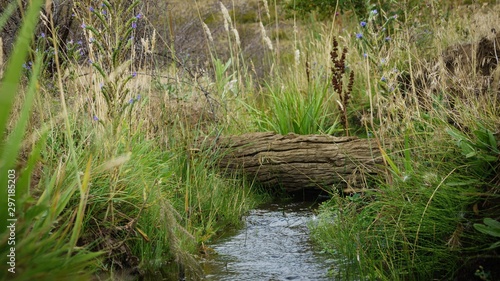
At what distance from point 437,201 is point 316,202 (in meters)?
2.48

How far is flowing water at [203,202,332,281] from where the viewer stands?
3.51 meters

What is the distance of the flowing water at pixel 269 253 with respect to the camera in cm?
351

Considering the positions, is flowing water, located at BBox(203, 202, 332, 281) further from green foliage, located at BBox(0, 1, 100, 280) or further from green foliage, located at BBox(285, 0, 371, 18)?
green foliage, located at BBox(285, 0, 371, 18)

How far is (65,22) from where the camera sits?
7.11 metres

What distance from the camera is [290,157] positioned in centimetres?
552

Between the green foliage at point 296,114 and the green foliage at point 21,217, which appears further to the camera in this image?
the green foliage at point 296,114

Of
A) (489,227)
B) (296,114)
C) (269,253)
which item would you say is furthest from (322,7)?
(489,227)

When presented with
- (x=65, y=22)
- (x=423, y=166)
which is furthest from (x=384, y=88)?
(x=65, y=22)

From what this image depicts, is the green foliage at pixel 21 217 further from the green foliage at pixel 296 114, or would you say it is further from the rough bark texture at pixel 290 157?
the green foliage at pixel 296 114

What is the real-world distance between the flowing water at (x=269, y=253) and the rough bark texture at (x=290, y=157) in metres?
0.48

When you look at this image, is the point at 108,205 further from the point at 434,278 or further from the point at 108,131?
the point at 434,278

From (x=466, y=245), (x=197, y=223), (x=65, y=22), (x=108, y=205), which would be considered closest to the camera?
(x=466, y=245)

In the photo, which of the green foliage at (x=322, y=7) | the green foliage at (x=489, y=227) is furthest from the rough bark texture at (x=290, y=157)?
the green foliage at (x=322, y=7)

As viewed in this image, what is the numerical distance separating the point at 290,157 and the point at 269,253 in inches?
66.7
